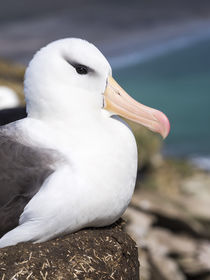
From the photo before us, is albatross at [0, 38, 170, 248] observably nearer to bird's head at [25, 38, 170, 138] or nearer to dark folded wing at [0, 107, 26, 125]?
bird's head at [25, 38, 170, 138]

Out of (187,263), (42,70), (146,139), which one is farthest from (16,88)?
(42,70)

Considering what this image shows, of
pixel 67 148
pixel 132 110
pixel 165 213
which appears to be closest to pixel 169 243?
pixel 165 213

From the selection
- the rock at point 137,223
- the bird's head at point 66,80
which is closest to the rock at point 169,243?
the rock at point 137,223

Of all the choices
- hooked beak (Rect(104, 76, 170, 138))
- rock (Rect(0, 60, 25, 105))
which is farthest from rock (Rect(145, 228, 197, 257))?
hooked beak (Rect(104, 76, 170, 138))

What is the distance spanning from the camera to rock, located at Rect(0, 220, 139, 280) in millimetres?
3203

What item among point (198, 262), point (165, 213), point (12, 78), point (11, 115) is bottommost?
point (198, 262)

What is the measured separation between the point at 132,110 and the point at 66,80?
43cm

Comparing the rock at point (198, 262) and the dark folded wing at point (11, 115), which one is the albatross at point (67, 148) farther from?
the rock at point (198, 262)

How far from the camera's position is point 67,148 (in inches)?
136

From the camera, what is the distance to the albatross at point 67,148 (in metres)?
3.33

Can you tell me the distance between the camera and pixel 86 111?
355 cm

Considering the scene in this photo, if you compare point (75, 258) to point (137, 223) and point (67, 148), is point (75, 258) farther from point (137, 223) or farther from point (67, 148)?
point (137, 223)

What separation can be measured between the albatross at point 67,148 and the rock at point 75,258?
68 millimetres

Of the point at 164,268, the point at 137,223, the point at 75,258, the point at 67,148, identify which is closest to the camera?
the point at 75,258
